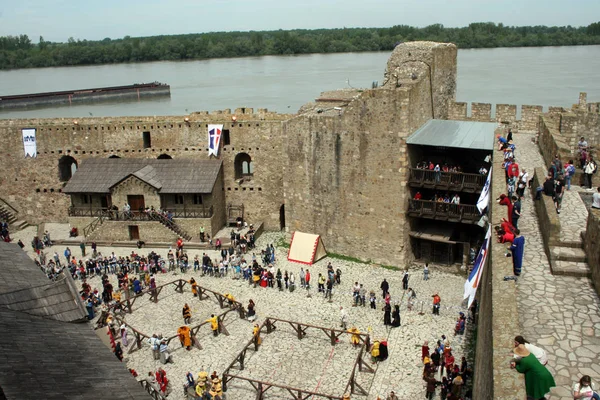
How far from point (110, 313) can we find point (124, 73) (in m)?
70.0

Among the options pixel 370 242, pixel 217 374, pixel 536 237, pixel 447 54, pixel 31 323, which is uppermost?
pixel 447 54

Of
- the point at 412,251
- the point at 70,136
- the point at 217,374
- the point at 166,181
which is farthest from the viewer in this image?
the point at 70,136

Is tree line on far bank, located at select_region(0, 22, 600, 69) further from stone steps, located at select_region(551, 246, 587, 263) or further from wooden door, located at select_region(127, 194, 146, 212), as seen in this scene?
stone steps, located at select_region(551, 246, 587, 263)

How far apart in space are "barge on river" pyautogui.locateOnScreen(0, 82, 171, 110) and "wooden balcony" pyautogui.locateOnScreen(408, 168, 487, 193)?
39538 mm

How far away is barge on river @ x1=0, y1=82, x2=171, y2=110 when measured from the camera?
48.6 meters

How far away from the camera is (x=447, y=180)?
20.2 metres

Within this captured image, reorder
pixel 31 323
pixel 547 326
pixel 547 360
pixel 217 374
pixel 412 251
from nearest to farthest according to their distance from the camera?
pixel 547 360
pixel 547 326
pixel 31 323
pixel 217 374
pixel 412 251

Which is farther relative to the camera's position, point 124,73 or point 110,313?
point 124,73

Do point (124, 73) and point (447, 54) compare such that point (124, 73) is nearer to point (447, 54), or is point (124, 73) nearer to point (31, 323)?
point (447, 54)

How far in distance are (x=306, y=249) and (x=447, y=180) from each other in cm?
592

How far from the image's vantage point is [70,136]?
27.3m

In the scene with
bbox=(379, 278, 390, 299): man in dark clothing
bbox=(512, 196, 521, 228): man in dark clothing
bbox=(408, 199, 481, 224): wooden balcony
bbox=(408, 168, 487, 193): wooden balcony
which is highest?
bbox=(512, 196, 521, 228): man in dark clothing

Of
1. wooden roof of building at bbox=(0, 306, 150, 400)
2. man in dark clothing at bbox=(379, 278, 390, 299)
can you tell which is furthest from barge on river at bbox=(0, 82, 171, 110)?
wooden roof of building at bbox=(0, 306, 150, 400)

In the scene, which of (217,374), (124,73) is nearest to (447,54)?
(217,374)
